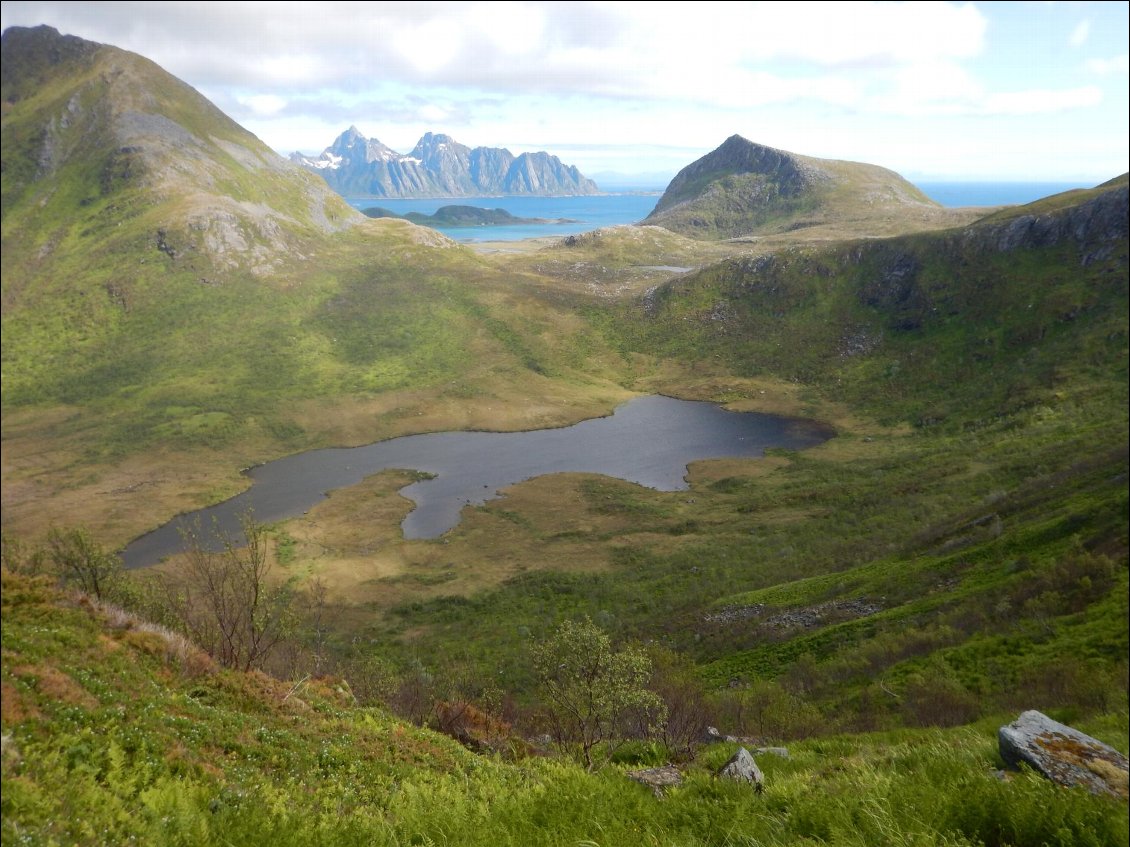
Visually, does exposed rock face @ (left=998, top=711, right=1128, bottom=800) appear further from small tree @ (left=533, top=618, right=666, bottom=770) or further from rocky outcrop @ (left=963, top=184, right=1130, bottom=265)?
rocky outcrop @ (left=963, top=184, right=1130, bottom=265)

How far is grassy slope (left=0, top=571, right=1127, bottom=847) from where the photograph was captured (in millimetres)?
7227

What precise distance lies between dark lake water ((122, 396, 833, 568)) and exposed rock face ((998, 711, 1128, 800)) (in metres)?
72.6

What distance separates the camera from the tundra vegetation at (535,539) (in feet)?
34.8

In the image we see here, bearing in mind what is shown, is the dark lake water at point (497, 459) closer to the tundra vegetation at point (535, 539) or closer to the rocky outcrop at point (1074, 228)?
the tundra vegetation at point (535, 539)

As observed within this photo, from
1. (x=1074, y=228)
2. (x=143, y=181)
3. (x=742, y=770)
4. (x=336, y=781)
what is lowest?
(x=336, y=781)

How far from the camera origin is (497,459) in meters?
100

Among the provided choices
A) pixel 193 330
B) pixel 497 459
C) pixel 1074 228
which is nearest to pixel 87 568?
pixel 497 459

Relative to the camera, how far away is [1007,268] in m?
108

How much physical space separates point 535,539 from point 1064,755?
65.1m

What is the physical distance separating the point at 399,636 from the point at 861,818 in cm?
5077

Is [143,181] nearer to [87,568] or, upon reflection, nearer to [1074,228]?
[87,568]

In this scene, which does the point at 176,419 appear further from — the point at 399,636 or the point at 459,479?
the point at 399,636

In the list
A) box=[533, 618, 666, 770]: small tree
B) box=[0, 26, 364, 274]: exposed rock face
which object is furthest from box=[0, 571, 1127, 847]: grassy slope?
box=[0, 26, 364, 274]: exposed rock face

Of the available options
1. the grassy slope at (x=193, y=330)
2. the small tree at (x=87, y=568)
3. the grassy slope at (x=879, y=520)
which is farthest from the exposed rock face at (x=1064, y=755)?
the grassy slope at (x=193, y=330)
